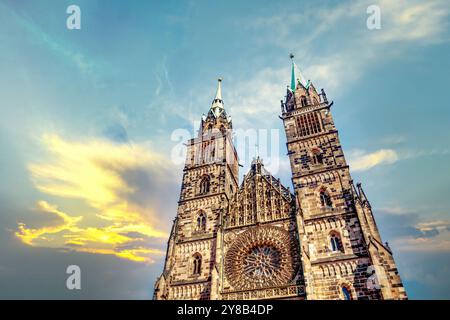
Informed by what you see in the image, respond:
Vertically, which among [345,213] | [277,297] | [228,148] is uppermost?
[228,148]

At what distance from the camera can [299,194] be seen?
2241 cm

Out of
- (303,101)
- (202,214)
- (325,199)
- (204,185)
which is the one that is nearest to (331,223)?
(325,199)

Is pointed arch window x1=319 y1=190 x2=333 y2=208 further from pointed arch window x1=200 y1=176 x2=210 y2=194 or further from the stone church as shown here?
pointed arch window x1=200 y1=176 x2=210 y2=194

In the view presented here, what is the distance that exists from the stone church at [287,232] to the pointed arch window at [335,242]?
7 cm

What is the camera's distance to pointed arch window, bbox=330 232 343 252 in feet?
61.5

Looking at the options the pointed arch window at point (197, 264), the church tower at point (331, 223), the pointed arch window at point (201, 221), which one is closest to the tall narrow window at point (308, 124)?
the church tower at point (331, 223)

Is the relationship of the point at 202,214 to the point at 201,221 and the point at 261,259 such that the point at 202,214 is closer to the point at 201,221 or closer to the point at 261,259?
the point at 201,221

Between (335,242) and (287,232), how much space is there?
3332 mm

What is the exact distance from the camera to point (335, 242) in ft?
62.8

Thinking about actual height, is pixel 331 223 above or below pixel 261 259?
above

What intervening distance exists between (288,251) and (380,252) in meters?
5.75

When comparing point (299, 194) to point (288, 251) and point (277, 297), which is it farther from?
point (277, 297)

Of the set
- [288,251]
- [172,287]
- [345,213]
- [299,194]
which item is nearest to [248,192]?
[299,194]

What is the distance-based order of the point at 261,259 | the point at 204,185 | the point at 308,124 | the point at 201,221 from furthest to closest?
the point at 204,185 → the point at 308,124 → the point at 201,221 → the point at 261,259
